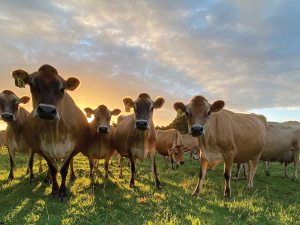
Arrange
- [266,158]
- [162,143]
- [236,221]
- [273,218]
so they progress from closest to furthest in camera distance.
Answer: [236,221] → [273,218] → [266,158] → [162,143]

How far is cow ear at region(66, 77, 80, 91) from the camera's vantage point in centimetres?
568

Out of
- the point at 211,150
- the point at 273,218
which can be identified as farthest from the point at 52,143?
the point at 273,218

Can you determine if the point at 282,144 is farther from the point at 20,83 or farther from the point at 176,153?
the point at 20,83

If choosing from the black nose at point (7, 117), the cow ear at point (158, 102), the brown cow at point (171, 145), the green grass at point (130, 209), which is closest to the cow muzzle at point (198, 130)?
the green grass at point (130, 209)

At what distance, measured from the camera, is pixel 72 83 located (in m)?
5.78

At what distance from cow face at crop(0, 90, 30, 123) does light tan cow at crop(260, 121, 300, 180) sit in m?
10.2

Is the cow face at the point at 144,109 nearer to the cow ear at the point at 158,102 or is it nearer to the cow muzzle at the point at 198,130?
the cow ear at the point at 158,102

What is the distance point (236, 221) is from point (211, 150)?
2.26 m

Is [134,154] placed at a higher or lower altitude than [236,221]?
higher

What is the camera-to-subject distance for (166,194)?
19.0 ft

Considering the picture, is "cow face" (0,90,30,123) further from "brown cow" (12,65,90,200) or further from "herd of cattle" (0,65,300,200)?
"brown cow" (12,65,90,200)

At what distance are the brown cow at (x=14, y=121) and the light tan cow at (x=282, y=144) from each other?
9.92m

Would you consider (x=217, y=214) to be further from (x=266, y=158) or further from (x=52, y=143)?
(x=266, y=158)

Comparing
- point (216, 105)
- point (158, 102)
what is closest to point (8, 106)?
point (158, 102)
